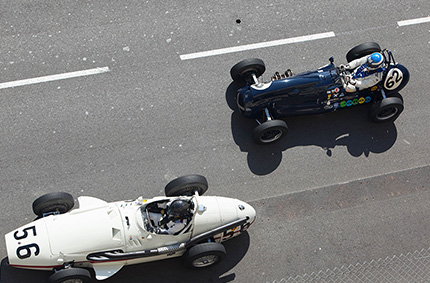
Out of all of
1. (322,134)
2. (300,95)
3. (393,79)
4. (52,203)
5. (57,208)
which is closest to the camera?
(52,203)

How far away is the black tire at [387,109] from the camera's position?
9.38 metres

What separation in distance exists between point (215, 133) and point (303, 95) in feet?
5.86

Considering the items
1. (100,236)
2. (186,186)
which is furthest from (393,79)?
(100,236)

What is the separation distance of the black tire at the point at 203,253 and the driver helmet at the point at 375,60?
4.29 m

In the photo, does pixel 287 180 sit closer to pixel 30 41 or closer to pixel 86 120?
pixel 86 120

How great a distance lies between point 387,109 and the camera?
960 cm

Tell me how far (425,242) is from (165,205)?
186 inches

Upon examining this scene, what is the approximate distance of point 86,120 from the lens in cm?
938

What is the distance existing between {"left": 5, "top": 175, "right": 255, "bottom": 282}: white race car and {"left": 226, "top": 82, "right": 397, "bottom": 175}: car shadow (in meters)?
1.62

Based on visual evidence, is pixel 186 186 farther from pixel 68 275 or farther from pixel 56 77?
pixel 56 77

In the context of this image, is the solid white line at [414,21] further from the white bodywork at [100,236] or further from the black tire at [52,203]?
the black tire at [52,203]

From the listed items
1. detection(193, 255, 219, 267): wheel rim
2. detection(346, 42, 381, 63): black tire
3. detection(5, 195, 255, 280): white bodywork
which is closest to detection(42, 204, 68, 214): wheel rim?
detection(5, 195, 255, 280): white bodywork

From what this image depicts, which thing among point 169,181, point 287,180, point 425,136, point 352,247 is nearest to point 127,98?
point 169,181

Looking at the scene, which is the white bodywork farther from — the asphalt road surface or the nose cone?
the asphalt road surface
